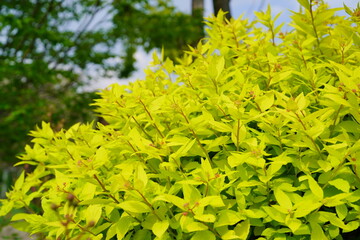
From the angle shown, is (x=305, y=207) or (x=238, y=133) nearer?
(x=305, y=207)

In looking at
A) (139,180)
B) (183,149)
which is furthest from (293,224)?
(139,180)

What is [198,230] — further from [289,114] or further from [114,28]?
[114,28]

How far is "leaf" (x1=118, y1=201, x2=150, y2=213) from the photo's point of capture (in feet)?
5.70

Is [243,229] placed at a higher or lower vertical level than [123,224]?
lower

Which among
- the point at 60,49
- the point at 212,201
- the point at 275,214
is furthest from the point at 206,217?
the point at 60,49

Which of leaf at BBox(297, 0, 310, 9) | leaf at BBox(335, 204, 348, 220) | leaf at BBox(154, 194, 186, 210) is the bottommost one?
leaf at BBox(335, 204, 348, 220)

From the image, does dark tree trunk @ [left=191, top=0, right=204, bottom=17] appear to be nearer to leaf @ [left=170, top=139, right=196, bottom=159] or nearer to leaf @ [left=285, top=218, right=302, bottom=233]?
leaf @ [left=170, top=139, right=196, bottom=159]

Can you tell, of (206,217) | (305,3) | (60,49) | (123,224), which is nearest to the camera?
(206,217)

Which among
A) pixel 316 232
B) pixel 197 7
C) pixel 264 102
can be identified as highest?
pixel 197 7

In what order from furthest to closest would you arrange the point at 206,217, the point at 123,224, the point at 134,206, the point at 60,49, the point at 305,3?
the point at 60,49
the point at 305,3
the point at 123,224
the point at 134,206
the point at 206,217

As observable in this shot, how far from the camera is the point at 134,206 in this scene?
176 centimetres

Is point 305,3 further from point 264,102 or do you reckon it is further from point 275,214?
point 275,214

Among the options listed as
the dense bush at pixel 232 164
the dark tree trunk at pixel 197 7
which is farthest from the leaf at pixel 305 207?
the dark tree trunk at pixel 197 7

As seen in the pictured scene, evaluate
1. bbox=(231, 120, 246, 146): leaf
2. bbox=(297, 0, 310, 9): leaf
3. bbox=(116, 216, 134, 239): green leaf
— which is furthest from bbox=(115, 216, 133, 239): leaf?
bbox=(297, 0, 310, 9): leaf
